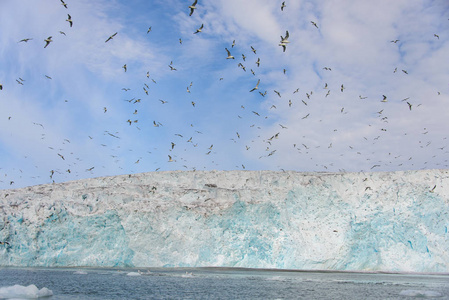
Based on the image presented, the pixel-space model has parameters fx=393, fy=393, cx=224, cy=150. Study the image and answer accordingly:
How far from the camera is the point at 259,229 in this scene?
113 ft

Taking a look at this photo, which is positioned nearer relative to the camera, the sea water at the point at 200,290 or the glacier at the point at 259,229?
the sea water at the point at 200,290

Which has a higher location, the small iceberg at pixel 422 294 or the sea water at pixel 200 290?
the small iceberg at pixel 422 294

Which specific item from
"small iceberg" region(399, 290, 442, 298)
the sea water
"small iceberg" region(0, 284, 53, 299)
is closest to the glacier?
the sea water

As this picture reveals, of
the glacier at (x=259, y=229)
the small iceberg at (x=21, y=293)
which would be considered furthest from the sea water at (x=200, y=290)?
the glacier at (x=259, y=229)

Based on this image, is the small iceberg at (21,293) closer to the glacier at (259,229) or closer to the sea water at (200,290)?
the sea water at (200,290)

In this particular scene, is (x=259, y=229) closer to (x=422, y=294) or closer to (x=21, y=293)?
(x=422, y=294)

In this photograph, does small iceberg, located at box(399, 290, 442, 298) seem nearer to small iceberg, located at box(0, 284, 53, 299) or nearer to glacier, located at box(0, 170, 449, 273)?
glacier, located at box(0, 170, 449, 273)

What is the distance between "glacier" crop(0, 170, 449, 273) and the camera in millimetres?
33281

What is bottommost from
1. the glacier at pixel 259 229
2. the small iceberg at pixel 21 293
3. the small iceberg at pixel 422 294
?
the small iceberg at pixel 21 293

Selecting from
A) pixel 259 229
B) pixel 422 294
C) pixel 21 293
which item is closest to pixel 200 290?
pixel 21 293

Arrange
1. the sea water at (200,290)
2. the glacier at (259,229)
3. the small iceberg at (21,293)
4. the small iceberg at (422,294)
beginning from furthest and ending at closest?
the glacier at (259,229)
the small iceberg at (422,294)
the sea water at (200,290)
the small iceberg at (21,293)

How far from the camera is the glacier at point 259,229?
33281 millimetres

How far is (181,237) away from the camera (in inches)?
1355

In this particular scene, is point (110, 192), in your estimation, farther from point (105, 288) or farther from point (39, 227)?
point (105, 288)
